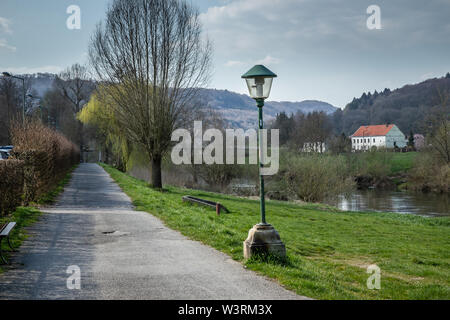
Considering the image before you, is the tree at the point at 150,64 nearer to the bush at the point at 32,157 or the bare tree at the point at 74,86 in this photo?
the bush at the point at 32,157

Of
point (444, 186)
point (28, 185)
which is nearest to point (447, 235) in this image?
point (28, 185)

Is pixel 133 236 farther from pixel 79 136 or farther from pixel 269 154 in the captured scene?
pixel 79 136

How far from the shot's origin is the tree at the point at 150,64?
25562 millimetres

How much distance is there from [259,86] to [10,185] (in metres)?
9.02

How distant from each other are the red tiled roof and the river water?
289ft

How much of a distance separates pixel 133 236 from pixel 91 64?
19260 millimetres

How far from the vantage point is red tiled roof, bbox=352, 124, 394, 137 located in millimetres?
126875

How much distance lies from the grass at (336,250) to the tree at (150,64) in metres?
5.56

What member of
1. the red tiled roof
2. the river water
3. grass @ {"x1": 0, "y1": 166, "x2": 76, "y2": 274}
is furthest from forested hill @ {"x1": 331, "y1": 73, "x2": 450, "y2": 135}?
grass @ {"x1": 0, "y1": 166, "x2": 76, "y2": 274}

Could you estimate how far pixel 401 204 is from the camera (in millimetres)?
36031

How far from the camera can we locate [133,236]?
35.8ft

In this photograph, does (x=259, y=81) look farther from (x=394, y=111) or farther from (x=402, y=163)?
(x=394, y=111)

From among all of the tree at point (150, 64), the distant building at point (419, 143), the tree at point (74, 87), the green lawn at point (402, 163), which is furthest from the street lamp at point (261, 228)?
the tree at point (74, 87)

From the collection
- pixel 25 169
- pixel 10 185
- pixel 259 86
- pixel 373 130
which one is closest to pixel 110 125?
pixel 25 169
